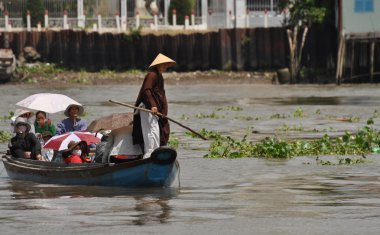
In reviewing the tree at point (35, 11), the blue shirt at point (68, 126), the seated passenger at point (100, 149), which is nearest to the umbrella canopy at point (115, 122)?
the blue shirt at point (68, 126)

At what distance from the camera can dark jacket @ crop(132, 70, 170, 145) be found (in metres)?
16.7

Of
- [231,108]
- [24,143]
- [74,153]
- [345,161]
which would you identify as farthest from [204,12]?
[74,153]

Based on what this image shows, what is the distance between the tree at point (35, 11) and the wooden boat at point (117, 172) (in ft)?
117

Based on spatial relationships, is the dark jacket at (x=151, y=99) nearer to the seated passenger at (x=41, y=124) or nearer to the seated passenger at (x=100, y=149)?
the seated passenger at (x=100, y=149)

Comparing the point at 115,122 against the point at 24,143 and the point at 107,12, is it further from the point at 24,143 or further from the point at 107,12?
the point at 107,12

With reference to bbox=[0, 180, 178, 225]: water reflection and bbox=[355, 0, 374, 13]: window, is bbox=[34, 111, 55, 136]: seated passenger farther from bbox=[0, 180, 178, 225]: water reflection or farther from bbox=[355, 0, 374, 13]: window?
bbox=[355, 0, 374, 13]: window

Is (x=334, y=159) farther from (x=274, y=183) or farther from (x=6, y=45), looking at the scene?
(x=6, y=45)

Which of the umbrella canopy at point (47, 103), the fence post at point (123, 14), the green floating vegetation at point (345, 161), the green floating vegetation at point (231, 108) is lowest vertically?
the green floating vegetation at point (231, 108)

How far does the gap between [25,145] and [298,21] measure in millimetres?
28159

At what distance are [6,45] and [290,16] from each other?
11.8 m

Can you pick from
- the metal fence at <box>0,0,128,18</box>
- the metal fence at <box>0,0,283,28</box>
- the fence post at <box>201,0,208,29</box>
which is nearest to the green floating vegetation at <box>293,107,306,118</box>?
the metal fence at <box>0,0,283,28</box>

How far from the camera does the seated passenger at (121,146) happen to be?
17016mm

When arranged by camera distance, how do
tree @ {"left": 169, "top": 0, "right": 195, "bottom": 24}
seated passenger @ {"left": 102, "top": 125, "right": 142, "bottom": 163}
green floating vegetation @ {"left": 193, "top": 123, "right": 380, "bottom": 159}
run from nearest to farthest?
1. seated passenger @ {"left": 102, "top": 125, "right": 142, "bottom": 163}
2. green floating vegetation @ {"left": 193, "top": 123, "right": 380, "bottom": 159}
3. tree @ {"left": 169, "top": 0, "right": 195, "bottom": 24}

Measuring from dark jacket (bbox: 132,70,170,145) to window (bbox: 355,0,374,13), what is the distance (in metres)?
27.9
